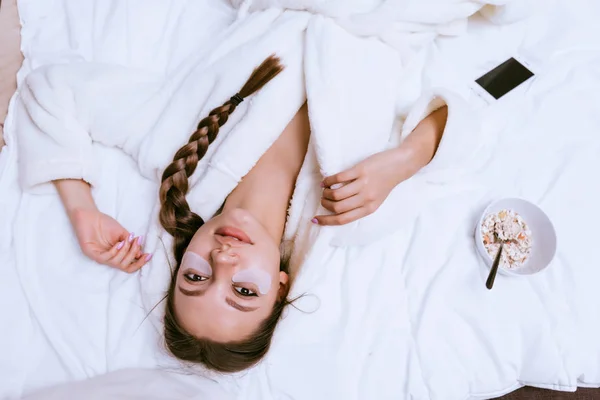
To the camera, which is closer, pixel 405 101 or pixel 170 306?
pixel 170 306

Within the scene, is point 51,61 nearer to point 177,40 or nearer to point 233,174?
point 177,40

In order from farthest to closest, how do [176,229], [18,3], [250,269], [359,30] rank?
1. [18,3]
2. [359,30]
3. [176,229]
4. [250,269]

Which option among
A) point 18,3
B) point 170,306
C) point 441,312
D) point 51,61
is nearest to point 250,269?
A: point 170,306

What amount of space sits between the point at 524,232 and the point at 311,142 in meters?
0.51

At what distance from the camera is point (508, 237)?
3.26 feet

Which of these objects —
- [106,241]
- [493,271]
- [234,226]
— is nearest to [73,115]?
[106,241]

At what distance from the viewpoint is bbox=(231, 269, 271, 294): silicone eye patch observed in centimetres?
78

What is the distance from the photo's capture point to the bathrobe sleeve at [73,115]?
0.97 m

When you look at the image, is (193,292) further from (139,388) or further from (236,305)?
(139,388)

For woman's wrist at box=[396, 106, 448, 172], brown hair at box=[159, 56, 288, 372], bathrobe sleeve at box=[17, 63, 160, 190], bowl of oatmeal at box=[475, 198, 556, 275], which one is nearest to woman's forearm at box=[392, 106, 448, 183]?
woman's wrist at box=[396, 106, 448, 172]

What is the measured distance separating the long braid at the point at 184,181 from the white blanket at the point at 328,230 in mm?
33

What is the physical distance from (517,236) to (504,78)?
16.8 inches

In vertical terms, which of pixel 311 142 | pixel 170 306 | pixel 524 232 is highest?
pixel 524 232

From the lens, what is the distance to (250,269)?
79 centimetres
